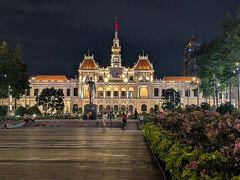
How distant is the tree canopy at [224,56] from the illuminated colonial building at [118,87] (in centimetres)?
4721

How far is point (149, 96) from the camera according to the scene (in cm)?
9362

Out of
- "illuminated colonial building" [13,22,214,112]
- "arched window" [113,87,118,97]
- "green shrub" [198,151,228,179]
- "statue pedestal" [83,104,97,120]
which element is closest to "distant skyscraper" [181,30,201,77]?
"illuminated colonial building" [13,22,214,112]

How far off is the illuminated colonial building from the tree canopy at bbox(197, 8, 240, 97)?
47.2 m

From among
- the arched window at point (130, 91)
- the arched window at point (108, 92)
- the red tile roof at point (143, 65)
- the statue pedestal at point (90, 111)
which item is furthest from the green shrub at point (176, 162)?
the red tile roof at point (143, 65)

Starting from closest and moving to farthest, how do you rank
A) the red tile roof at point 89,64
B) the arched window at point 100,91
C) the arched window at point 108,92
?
the arched window at point 100,91 < the arched window at point 108,92 < the red tile roof at point 89,64

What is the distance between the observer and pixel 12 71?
140 feet

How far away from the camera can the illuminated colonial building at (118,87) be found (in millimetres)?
92625

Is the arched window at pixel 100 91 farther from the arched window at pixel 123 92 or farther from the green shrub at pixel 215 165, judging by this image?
the green shrub at pixel 215 165

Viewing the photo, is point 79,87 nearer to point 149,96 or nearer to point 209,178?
point 149,96

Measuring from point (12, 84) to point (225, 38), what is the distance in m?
31.4

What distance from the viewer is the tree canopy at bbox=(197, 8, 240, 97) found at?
3653cm

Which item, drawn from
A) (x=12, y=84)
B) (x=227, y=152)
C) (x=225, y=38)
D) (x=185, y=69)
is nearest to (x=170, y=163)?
(x=227, y=152)

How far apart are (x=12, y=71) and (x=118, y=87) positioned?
53719 millimetres

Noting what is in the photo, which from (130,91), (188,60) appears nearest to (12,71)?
(130,91)
